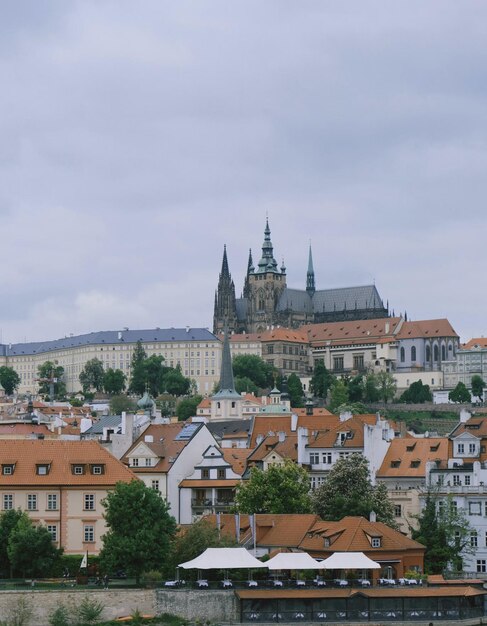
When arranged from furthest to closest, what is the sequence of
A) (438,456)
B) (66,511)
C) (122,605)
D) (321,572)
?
1. (438,456)
2. (66,511)
3. (321,572)
4. (122,605)

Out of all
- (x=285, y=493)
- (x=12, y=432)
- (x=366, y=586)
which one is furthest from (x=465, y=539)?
(x=12, y=432)

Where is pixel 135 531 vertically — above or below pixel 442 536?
above

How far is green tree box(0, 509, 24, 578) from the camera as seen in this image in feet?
238

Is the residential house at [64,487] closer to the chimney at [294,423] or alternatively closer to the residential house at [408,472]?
the residential house at [408,472]

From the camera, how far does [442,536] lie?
79.3 m

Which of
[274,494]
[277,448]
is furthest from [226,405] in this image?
[274,494]

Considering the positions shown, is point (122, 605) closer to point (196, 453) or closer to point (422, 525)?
point (422, 525)

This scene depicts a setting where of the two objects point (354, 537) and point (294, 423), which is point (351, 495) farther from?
point (294, 423)

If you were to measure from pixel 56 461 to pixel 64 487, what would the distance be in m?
2.00

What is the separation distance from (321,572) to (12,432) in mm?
40588

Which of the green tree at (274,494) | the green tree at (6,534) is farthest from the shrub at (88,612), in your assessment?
the green tree at (274,494)

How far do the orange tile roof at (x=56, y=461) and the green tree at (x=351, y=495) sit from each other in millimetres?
11459

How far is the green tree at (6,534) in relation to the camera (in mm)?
72438

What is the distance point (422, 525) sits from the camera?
79750 mm
